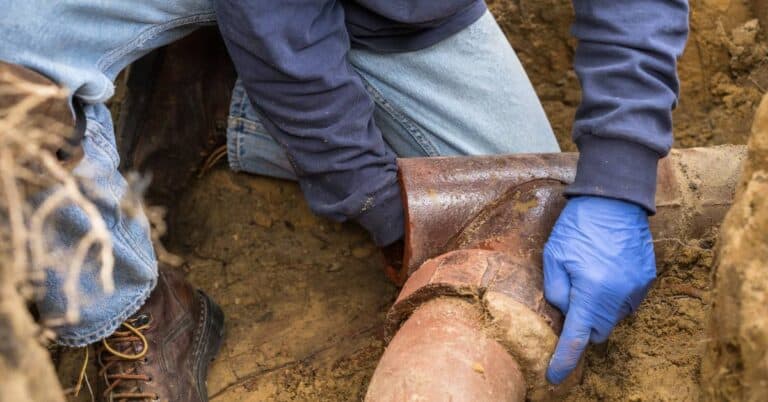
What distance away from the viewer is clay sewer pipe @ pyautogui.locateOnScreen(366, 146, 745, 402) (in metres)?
1.32

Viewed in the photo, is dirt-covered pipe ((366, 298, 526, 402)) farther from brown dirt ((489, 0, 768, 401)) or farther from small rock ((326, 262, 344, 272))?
small rock ((326, 262, 344, 272))

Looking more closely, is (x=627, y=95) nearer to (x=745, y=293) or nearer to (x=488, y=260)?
(x=488, y=260)

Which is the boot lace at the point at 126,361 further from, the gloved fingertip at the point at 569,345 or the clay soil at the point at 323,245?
the gloved fingertip at the point at 569,345

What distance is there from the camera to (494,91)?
6.69 ft

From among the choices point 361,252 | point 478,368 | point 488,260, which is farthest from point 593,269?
point 361,252

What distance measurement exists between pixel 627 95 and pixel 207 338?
1189mm

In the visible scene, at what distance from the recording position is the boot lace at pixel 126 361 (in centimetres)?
175

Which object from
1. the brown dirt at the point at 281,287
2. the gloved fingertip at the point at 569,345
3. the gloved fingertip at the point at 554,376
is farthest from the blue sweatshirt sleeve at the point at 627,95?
the brown dirt at the point at 281,287

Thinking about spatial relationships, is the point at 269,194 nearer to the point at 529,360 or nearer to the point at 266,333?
the point at 266,333

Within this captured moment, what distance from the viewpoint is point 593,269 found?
1.48 meters

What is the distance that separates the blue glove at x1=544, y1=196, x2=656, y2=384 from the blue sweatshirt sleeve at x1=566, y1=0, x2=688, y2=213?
0.14 ft

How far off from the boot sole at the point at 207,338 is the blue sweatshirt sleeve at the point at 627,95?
0.99 metres

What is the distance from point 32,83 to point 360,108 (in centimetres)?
71

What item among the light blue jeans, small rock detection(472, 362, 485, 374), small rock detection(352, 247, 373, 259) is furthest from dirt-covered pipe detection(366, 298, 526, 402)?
small rock detection(352, 247, 373, 259)
